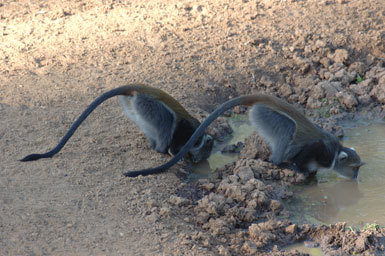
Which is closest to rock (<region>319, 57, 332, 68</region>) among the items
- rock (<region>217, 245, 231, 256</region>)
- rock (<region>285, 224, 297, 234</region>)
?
rock (<region>285, 224, 297, 234</region>)

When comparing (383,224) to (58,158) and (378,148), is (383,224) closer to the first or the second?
(378,148)

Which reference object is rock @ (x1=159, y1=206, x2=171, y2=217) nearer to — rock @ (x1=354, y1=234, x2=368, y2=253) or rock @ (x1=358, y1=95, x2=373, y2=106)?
rock @ (x1=354, y1=234, x2=368, y2=253)

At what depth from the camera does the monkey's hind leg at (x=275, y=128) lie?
6094 mm

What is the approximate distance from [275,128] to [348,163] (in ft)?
2.87

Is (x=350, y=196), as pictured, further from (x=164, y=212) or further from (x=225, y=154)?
(x=164, y=212)

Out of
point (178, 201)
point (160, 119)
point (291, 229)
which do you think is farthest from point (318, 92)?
point (178, 201)

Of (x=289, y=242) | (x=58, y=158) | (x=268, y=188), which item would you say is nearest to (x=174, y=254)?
(x=289, y=242)

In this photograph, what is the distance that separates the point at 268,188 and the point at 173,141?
1191 millimetres

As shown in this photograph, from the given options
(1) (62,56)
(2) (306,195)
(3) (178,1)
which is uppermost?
(3) (178,1)

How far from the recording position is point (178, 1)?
9.16 meters

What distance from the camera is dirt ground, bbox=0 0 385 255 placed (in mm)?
4875

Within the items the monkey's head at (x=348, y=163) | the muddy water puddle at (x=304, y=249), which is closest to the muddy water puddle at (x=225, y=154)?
the monkey's head at (x=348, y=163)

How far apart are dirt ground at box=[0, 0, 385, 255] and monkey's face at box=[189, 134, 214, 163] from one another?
0.23m

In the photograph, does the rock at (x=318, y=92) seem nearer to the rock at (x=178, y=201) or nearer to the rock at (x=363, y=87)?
the rock at (x=363, y=87)
